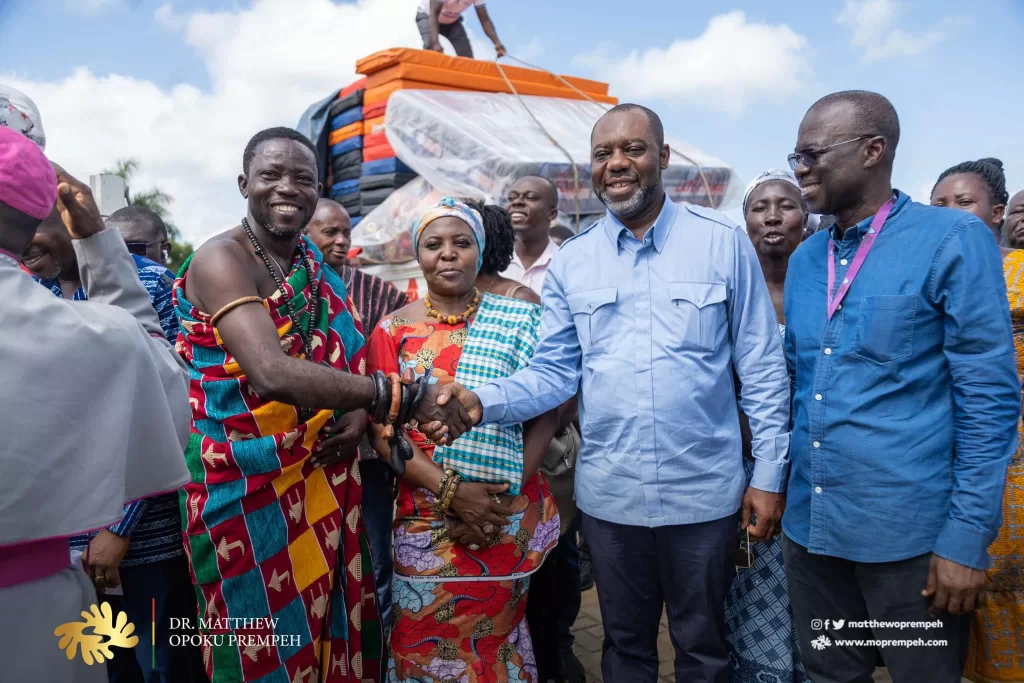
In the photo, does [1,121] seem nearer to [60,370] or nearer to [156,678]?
[60,370]

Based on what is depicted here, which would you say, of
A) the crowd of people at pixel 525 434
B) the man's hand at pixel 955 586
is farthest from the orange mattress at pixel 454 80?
the man's hand at pixel 955 586

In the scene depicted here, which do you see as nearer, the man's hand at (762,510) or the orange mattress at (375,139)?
the man's hand at (762,510)

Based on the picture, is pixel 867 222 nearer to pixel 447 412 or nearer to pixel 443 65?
pixel 447 412

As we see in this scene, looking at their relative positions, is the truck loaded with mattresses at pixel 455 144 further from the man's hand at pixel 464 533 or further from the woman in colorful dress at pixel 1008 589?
the woman in colorful dress at pixel 1008 589

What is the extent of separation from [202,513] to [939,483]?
2.18m

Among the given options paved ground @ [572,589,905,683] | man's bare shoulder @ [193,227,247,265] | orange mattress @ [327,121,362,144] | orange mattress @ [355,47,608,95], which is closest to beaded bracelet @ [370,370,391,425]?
man's bare shoulder @ [193,227,247,265]

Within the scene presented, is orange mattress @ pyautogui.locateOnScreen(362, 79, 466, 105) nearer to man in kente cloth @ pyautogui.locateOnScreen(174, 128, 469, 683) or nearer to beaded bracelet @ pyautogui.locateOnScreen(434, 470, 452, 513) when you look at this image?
man in kente cloth @ pyautogui.locateOnScreen(174, 128, 469, 683)

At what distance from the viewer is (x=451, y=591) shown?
7.91 feet

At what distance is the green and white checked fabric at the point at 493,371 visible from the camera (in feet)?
7.95

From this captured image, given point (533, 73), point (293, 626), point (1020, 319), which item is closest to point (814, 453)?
point (1020, 319)

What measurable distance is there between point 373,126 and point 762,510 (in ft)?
19.2

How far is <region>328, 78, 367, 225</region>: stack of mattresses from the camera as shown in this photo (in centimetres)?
711

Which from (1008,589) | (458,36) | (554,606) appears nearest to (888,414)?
(1008,589)

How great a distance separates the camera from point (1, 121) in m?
1.87
